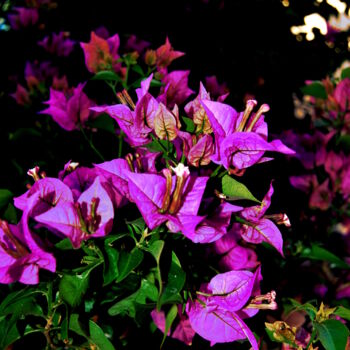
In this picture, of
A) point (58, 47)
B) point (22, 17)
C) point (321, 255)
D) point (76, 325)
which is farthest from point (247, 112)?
point (22, 17)

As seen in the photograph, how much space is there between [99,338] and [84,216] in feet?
0.58

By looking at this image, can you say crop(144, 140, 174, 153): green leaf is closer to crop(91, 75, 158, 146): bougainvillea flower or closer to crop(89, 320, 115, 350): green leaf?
crop(91, 75, 158, 146): bougainvillea flower

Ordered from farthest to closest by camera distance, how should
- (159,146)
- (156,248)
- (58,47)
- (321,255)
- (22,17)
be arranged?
(22,17) < (58,47) < (321,255) < (159,146) < (156,248)

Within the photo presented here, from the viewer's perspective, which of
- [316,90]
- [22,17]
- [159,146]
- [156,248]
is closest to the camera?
[156,248]

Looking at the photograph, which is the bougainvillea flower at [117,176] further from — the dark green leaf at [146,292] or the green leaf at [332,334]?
the green leaf at [332,334]

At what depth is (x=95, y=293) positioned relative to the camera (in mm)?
635

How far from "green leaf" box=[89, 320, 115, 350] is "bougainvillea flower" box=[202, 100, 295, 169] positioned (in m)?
0.27

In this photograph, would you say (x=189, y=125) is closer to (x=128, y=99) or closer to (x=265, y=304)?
(x=128, y=99)

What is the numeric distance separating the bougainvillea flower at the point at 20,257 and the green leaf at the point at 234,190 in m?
0.23

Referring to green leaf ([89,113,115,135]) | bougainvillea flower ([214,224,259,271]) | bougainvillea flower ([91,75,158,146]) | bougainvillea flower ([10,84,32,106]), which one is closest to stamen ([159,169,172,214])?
bougainvillea flower ([91,75,158,146])

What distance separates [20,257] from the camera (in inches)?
20.6

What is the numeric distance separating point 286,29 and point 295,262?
0.77 metres

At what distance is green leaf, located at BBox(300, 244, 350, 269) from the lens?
92 centimetres

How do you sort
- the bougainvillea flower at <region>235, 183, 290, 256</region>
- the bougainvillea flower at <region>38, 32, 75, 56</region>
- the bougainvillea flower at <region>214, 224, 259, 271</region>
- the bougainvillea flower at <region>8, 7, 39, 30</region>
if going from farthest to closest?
the bougainvillea flower at <region>8, 7, 39, 30</region>
the bougainvillea flower at <region>38, 32, 75, 56</region>
the bougainvillea flower at <region>214, 224, 259, 271</region>
the bougainvillea flower at <region>235, 183, 290, 256</region>
